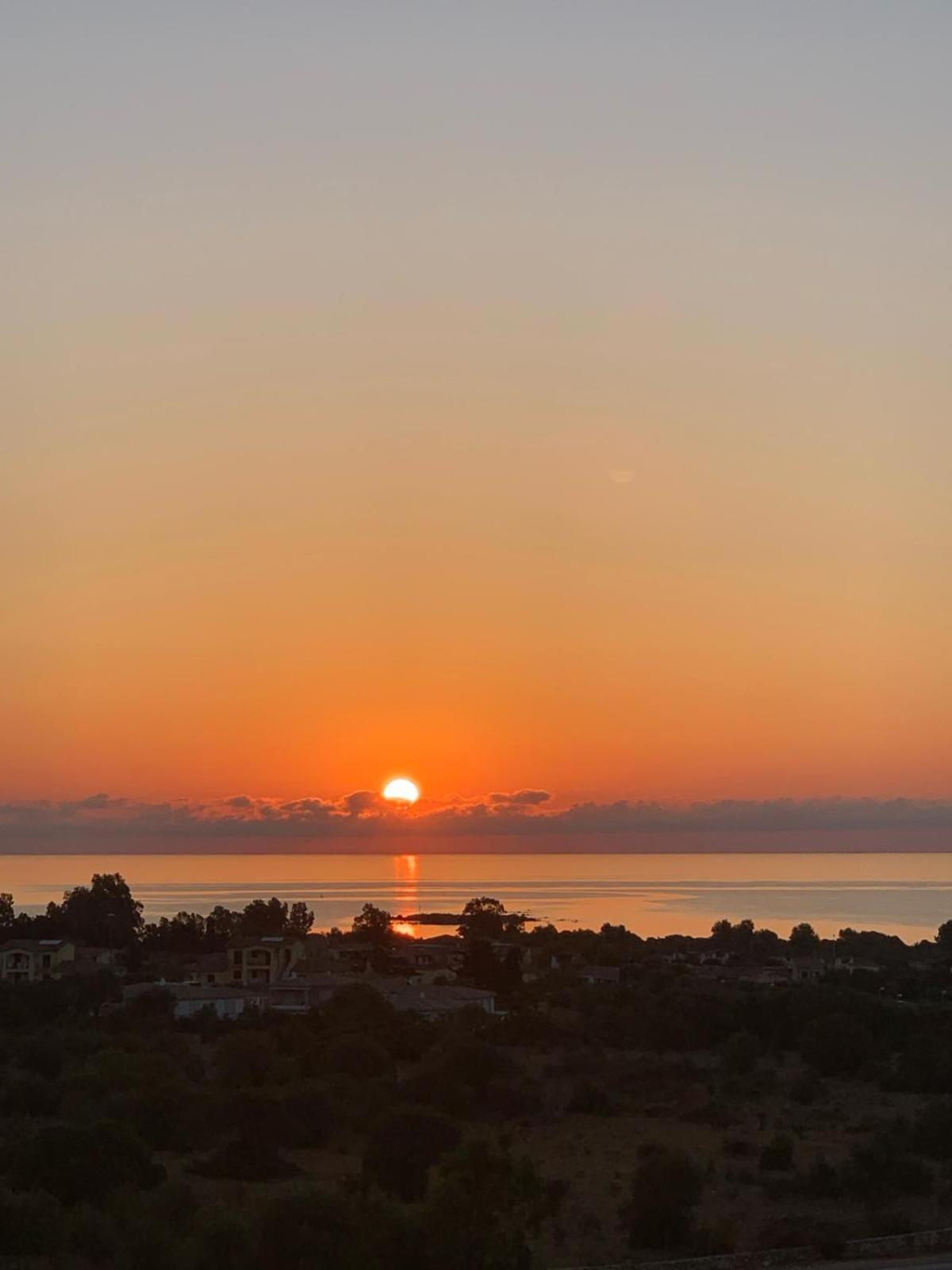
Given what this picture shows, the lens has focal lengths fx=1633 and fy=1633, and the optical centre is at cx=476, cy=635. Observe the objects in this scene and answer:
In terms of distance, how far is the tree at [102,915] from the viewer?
86.9 m

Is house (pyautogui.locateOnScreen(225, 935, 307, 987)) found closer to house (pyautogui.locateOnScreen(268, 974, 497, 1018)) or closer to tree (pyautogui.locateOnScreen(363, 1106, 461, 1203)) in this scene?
house (pyautogui.locateOnScreen(268, 974, 497, 1018))

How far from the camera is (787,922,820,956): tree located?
92500 millimetres

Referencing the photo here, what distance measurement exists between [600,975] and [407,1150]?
45017mm

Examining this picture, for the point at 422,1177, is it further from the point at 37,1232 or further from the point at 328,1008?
the point at 328,1008

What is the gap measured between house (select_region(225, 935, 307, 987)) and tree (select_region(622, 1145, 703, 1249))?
42.3m

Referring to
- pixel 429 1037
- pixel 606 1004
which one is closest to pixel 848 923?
pixel 606 1004

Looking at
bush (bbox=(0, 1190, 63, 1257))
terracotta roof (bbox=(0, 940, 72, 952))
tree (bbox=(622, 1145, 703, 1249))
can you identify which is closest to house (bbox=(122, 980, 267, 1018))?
terracotta roof (bbox=(0, 940, 72, 952))

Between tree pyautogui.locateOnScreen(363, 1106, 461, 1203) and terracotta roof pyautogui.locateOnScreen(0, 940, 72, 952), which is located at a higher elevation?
terracotta roof pyautogui.locateOnScreen(0, 940, 72, 952)

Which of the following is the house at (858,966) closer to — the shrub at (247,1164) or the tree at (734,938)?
the tree at (734,938)

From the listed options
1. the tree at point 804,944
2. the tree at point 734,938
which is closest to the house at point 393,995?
the tree at point 804,944

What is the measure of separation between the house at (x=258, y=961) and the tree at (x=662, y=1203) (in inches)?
1665

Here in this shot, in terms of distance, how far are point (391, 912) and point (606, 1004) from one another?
128 meters

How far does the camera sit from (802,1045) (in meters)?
44.0

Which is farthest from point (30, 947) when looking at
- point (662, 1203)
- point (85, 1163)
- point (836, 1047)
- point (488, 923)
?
point (662, 1203)
